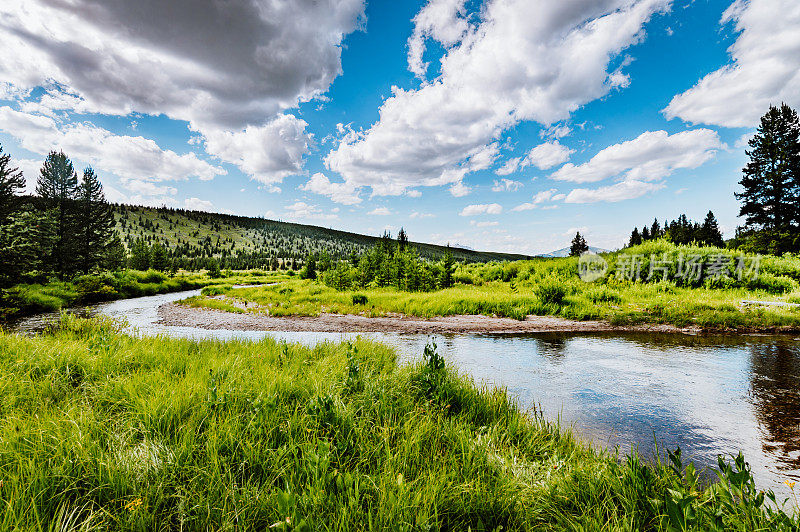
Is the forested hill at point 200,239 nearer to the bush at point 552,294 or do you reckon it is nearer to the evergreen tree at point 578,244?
the evergreen tree at point 578,244

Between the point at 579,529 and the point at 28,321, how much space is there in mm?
23799

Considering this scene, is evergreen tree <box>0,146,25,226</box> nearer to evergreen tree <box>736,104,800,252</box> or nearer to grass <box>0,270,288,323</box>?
grass <box>0,270,288,323</box>

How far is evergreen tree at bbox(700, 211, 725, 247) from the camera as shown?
2733 inches

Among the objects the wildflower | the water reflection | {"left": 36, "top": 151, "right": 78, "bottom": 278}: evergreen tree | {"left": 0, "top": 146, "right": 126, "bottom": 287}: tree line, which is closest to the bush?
the water reflection

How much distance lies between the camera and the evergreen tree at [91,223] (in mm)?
33406

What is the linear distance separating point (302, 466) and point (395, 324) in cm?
1228

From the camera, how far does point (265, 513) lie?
230 centimetres

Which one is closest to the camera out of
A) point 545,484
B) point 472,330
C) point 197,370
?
point 545,484

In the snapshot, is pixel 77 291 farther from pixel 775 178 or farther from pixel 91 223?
pixel 775 178

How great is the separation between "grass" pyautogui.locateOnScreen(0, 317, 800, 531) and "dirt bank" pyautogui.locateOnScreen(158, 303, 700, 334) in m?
8.95

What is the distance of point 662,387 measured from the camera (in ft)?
21.5

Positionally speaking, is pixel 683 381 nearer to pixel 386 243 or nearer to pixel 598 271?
pixel 598 271

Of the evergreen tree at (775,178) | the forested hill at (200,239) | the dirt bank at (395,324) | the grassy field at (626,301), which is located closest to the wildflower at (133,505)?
the dirt bank at (395,324)

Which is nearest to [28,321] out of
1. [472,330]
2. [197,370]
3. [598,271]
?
[197,370]
